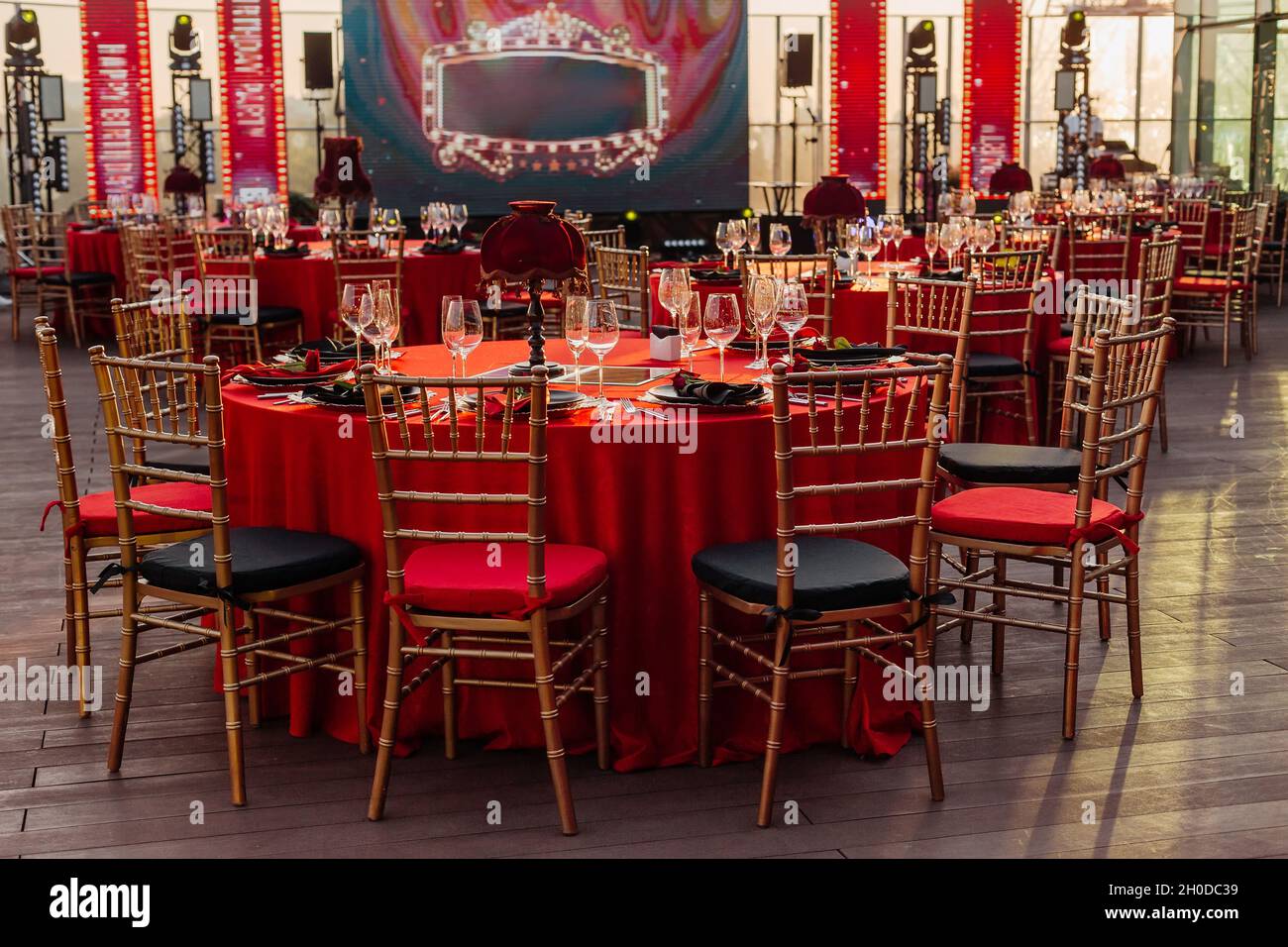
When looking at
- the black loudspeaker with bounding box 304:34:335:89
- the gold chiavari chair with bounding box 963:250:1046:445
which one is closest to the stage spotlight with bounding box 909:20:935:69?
the black loudspeaker with bounding box 304:34:335:89

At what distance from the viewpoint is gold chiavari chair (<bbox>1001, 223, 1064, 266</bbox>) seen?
7.26m

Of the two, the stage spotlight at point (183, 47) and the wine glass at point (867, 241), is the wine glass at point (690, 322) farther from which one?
the stage spotlight at point (183, 47)

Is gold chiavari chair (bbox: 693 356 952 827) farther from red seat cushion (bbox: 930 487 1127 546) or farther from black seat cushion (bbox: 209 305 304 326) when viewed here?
black seat cushion (bbox: 209 305 304 326)

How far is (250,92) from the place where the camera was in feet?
46.0

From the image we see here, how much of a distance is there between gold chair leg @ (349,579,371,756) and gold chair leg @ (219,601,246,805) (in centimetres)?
31

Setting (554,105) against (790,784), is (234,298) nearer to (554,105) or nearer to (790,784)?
(790,784)

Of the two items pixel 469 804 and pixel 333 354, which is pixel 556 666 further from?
pixel 333 354

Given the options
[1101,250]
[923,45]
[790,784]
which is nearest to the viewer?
[790,784]

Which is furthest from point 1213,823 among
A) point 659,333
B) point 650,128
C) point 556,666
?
point 650,128

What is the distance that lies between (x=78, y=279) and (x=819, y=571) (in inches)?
363

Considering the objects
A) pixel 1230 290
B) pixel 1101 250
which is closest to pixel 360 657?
pixel 1101 250

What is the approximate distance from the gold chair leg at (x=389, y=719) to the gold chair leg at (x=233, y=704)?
0.33 meters

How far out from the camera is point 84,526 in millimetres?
3664

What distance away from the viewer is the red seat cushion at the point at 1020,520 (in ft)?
11.4
